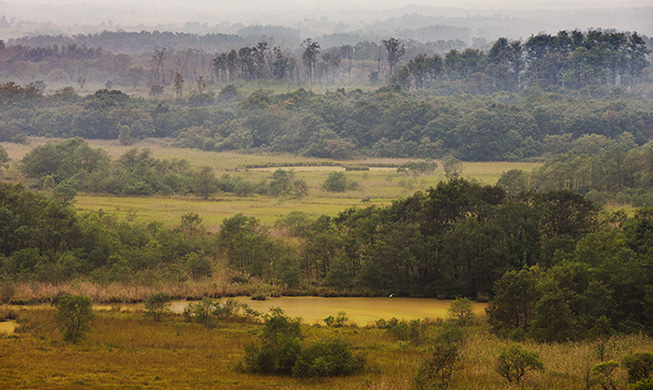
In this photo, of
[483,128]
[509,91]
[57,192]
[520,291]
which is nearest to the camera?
[520,291]

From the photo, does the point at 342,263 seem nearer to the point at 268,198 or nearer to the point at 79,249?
the point at 79,249

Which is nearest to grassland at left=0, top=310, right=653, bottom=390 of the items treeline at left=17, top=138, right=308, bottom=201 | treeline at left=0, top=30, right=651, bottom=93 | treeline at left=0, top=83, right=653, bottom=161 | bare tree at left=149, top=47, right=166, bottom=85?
treeline at left=17, top=138, right=308, bottom=201

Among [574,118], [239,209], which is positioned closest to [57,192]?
[239,209]

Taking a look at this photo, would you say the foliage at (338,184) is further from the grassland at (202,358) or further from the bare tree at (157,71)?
the bare tree at (157,71)

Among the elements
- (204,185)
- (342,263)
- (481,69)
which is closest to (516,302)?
(342,263)

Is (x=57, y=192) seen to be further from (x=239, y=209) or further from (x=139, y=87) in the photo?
(x=139, y=87)

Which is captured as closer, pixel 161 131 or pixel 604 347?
pixel 604 347

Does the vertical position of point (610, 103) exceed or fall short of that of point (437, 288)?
it exceeds it

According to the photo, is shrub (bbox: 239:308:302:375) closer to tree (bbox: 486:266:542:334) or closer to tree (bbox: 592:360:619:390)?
tree (bbox: 592:360:619:390)
